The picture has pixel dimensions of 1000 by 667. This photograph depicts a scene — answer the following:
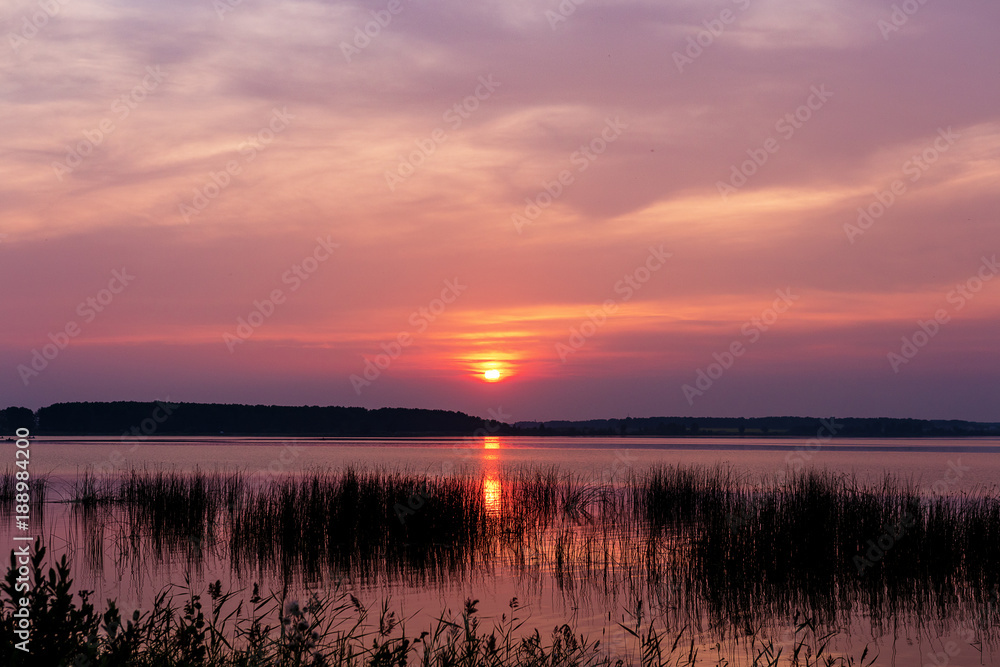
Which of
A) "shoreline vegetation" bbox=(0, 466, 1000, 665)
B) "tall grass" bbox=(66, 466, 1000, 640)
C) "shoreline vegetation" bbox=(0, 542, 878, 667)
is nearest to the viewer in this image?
"shoreline vegetation" bbox=(0, 542, 878, 667)

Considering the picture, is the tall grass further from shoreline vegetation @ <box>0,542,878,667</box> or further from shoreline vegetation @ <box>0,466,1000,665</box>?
shoreline vegetation @ <box>0,542,878,667</box>

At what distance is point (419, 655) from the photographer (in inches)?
261

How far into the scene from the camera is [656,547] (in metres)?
12.9

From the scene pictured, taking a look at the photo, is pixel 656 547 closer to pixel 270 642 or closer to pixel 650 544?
pixel 650 544

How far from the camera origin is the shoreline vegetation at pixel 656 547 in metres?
9.59

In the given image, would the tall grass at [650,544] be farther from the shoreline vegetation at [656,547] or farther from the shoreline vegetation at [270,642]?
the shoreline vegetation at [270,642]

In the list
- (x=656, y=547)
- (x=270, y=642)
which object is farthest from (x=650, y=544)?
(x=270, y=642)

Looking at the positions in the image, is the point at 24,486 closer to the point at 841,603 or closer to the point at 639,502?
the point at 841,603

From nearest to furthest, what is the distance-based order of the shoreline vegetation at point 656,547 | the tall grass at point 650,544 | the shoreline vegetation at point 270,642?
the shoreline vegetation at point 270,642 → the shoreline vegetation at point 656,547 → the tall grass at point 650,544

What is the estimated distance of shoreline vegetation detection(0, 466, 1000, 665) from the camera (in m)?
9.59

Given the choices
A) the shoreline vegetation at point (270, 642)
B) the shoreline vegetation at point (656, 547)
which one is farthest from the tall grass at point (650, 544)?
the shoreline vegetation at point (270, 642)

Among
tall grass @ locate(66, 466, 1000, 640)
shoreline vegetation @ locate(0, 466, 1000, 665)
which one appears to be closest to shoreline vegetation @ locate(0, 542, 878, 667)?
shoreline vegetation @ locate(0, 466, 1000, 665)

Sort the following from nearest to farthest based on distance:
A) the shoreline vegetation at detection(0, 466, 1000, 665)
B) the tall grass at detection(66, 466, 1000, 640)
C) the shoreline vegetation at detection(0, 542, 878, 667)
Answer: the shoreline vegetation at detection(0, 542, 878, 667)
the shoreline vegetation at detection(0, 466, 1000, 665)
the tall grass at detection(66, 466, 1000, 640)

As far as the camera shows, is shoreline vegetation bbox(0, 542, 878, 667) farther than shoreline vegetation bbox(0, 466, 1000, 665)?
No
